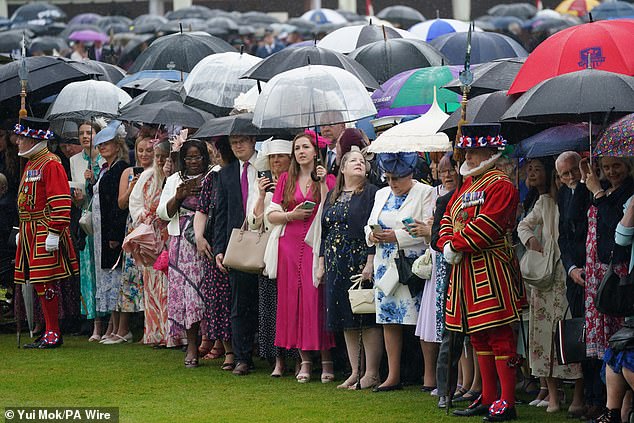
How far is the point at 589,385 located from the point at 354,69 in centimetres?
428

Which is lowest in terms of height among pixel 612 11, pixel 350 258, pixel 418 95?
pixel 350 258

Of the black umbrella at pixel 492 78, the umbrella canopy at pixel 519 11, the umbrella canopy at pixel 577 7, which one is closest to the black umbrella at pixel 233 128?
the black umbrella at pixel 492 78

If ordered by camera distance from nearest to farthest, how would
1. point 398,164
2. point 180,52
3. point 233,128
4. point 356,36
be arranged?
point 398,164 < point 233,128 < point 180,52 < point 356,36

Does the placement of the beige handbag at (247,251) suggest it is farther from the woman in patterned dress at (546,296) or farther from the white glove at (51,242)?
the woman in patterned dress at (546,296)

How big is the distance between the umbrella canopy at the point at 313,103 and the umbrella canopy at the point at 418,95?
1067 millimetres

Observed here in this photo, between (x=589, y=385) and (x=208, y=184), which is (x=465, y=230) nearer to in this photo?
(x=589, y=385)

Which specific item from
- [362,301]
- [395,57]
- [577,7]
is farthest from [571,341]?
[577,7]

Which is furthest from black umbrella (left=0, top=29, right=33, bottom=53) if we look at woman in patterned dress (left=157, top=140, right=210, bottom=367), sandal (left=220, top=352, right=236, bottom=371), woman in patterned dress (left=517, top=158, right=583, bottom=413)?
woman in patterned dress (left=517, top=158, right=583, bottom=413)

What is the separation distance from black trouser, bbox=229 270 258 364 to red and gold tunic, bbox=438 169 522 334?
2647 millimetres

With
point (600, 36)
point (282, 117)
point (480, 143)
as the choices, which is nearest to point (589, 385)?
point (480, 143)

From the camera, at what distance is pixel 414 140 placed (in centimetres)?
1033

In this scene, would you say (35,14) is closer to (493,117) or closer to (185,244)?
(185,244)

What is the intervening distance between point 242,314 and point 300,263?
83 centimetres

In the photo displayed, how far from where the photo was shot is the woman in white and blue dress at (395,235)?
10391 millimetres
